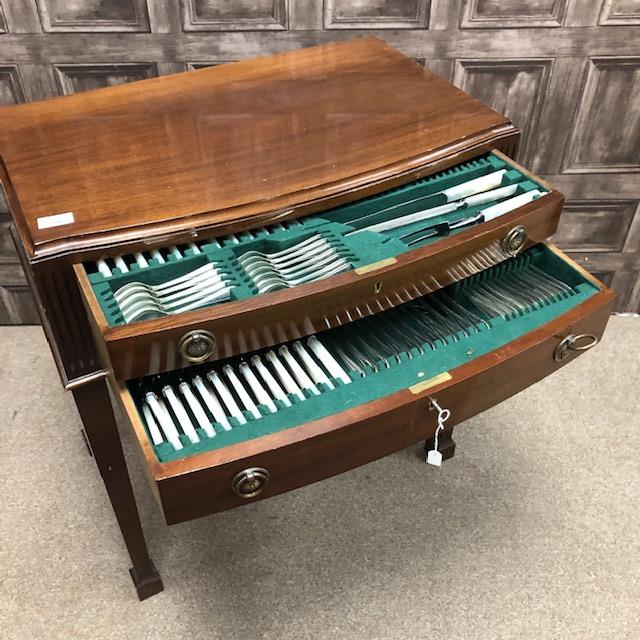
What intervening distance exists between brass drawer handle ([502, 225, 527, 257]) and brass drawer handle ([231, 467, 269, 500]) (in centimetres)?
47

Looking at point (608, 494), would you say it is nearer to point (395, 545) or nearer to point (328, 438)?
point (395, 545)

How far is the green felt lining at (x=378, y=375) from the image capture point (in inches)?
33.8

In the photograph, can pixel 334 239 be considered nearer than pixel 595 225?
Yes

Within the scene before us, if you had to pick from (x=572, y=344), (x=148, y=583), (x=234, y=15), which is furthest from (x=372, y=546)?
(x=234, y=15)

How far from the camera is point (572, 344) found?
39.1 inches

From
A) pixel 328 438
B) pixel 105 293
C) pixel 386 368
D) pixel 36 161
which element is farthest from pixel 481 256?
pixel 36 161

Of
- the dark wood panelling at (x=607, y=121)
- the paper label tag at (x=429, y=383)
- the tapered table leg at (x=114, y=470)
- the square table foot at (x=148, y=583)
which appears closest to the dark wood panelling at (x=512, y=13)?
the dark wood panelling at (x=607, y=121)

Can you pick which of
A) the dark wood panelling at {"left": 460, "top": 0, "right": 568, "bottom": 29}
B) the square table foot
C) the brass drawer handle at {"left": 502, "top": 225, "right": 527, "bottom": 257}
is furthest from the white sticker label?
the dark wood panelling at {"left": 460, "top": 0, "right": 568, "bottom": 29}

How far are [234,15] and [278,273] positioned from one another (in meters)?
0.81

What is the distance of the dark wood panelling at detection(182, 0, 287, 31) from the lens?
149 cm

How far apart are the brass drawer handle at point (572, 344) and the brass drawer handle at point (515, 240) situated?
150 millimetres

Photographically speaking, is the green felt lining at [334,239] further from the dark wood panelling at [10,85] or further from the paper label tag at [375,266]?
the dark wood panelling at [10,85]

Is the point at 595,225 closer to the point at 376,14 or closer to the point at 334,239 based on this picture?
the point at 376,14

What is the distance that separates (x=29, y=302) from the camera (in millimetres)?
1957
